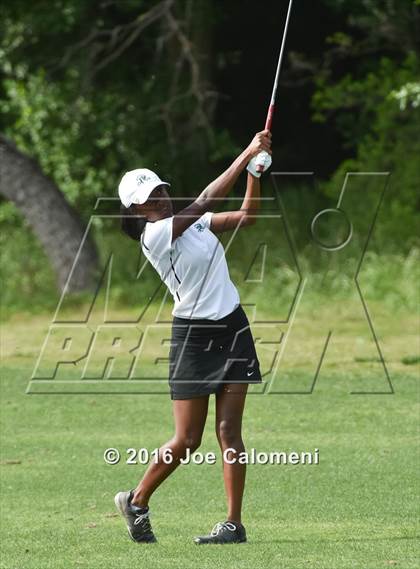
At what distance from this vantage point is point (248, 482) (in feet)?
29.6

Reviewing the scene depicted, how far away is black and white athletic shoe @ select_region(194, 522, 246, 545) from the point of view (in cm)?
698

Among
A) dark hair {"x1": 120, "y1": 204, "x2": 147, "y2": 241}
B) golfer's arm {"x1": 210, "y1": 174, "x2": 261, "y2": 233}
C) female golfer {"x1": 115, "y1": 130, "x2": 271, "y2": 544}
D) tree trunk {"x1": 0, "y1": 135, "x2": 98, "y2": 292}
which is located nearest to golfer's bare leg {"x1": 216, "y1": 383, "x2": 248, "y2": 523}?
female golfer {"x1": 115, "y1": 130, "x2": 271, "y2": 544}

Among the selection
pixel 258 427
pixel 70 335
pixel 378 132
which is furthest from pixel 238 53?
pixel 258 427

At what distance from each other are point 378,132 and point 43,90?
5661 mm

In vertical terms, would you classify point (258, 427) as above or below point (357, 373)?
above

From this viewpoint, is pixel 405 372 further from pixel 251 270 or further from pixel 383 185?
pixel 383 185

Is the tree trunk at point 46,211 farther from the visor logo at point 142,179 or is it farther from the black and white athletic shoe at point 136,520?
the visor logo at point 142,179

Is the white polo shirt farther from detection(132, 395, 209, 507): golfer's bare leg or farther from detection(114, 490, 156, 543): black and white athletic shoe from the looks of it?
detection(114, 490, 156, 543): black and white athletic shoe

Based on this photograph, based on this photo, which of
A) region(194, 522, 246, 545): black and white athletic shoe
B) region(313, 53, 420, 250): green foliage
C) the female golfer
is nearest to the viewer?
the female golfer

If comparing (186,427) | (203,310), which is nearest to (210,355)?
(203,310)

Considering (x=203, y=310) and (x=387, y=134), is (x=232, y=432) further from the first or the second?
(x=387, y=134)

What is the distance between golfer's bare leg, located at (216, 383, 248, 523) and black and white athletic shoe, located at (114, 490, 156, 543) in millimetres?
451

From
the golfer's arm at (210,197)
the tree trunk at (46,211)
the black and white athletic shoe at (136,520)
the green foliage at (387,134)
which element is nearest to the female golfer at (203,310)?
the golfer's arm at (210,197)

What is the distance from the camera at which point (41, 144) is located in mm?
23438
